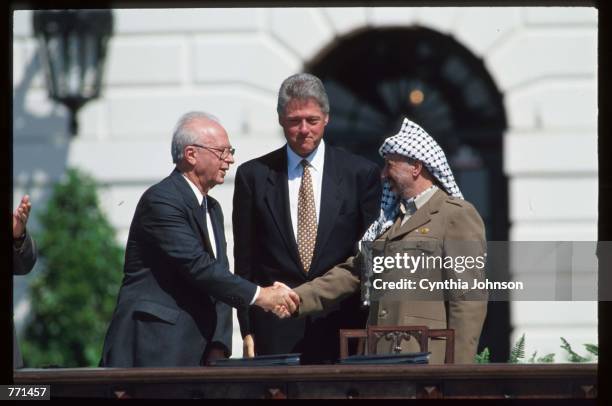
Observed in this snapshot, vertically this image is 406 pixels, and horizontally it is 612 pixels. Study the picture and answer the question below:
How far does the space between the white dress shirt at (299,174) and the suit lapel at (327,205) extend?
21mm

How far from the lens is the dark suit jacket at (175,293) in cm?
769

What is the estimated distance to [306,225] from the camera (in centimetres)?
772

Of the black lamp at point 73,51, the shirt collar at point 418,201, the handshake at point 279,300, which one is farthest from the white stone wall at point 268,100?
the shirt collar at point 418,201

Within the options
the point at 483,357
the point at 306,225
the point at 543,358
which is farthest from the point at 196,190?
the point at 543,358

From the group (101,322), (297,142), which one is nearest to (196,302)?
(297,142)

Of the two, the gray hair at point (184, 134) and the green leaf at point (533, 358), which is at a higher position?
the gray hair at point (184, 134)

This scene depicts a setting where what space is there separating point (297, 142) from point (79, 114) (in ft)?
4.19

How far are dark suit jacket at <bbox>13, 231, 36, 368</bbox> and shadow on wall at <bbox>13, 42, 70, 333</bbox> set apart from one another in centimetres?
26

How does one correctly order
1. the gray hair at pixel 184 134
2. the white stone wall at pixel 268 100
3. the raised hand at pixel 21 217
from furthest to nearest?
1. the white stone wall at pixel 268 100
2. the gray hair at pixel 184 134
3. the raised hand at pixel 21 217

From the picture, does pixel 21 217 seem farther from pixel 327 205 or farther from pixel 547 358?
pixel 547 358

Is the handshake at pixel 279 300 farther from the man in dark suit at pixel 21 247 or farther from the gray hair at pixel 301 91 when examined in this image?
the man in dark suit at pixel 21 247

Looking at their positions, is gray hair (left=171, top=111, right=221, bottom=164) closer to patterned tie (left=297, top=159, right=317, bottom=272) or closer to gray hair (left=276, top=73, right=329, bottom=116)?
gray hair (left=276, top=73, right=329, bottom=116)

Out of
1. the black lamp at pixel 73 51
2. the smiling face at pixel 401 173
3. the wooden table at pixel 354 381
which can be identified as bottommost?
the wooden table at pixel 354 381

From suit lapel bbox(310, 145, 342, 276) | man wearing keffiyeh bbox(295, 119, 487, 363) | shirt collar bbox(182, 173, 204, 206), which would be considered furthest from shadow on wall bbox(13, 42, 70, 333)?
man wearing keffiyeh bbox(295, 119, 487, 363)
